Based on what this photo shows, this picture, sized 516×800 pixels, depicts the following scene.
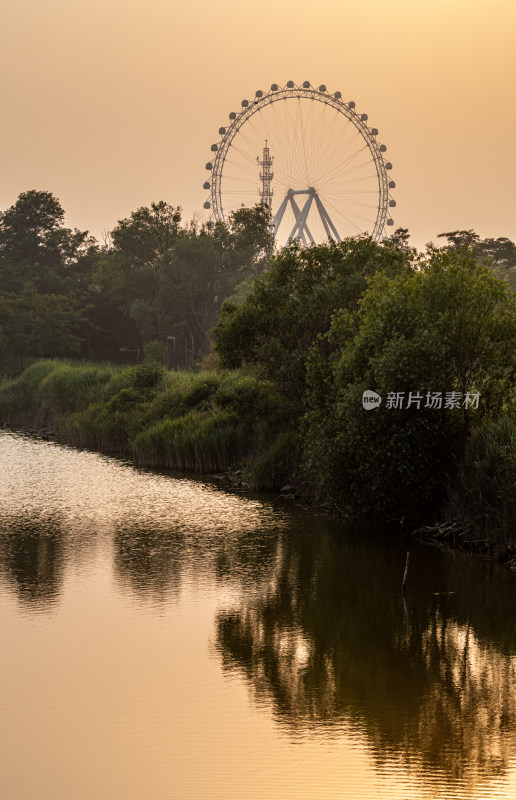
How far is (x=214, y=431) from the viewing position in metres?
29.8

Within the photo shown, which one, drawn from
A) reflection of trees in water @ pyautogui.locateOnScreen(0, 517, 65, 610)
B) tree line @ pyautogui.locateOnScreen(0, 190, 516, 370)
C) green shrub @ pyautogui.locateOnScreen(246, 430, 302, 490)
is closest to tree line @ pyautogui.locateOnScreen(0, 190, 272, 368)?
tree line @ pyautogui.locateOnScreen(0, 190, 516, 370)

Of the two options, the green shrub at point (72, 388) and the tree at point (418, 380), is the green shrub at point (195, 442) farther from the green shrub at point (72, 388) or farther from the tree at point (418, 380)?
the green shrub at point (72, 388)

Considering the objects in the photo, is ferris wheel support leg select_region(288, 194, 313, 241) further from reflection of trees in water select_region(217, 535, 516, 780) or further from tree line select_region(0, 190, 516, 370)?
reflection of trees in water select_region(217, 535, 516, 780)

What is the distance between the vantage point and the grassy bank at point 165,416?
27.1 meters

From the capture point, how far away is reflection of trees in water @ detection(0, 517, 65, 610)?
52.5ft

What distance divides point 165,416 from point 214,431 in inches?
174

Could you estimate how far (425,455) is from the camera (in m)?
19.7

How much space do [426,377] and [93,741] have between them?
11.4 meters

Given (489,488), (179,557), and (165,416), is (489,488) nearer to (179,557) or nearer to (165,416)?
(179,557)

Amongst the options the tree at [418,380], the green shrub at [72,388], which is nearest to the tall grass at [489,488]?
the tree at [418,380]

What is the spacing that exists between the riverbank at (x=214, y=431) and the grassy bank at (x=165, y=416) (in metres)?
0.04

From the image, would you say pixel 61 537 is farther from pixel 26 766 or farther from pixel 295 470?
pixel 26 766

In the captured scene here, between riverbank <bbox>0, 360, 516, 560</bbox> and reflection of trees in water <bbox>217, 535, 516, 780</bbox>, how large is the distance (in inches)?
51.7

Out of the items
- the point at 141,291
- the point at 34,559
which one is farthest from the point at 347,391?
the point at 141,291
